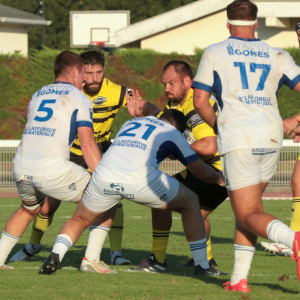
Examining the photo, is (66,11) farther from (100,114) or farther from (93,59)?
(93,59)

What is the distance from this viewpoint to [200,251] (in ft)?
18.1

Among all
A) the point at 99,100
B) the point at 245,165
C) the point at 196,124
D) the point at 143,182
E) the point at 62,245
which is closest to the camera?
the point at 245,165

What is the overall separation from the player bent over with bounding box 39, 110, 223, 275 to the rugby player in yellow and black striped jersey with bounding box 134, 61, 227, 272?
53 centimetres

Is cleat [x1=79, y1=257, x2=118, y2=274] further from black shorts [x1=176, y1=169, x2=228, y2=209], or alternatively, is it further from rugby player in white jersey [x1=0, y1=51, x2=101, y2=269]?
black shorts [x1=176, y1=169, x2=228, y2=209]

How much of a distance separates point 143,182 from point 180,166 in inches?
402

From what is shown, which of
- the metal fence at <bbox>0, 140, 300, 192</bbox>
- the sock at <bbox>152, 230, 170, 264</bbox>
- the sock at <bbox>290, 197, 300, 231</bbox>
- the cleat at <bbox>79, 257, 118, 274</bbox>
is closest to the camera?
the cleat at <bbox>79, 257, 118, 274</bbox>

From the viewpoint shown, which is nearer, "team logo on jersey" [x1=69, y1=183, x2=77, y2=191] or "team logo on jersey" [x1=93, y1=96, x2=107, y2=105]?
"team logo on jersey" [x1=69, y1=183, x2=77, y2=191]

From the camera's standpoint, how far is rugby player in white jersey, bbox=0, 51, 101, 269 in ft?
18.1

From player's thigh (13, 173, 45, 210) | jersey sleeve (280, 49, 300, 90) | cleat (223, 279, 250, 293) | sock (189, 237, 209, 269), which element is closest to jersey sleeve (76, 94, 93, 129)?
player's thigh (13, 173, 45, 210)

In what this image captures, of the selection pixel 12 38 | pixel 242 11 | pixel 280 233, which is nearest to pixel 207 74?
pixel 242 11

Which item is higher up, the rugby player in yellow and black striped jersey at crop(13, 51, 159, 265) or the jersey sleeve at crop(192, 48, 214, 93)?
the jersey sleeve at crop(192, 48, 214, 93)

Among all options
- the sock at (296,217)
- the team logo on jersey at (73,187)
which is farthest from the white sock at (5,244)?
the sock at (296,217)

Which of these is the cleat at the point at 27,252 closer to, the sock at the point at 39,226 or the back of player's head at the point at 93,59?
the sock at the point at 39,226

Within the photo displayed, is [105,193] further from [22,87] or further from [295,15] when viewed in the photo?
[295,15]
